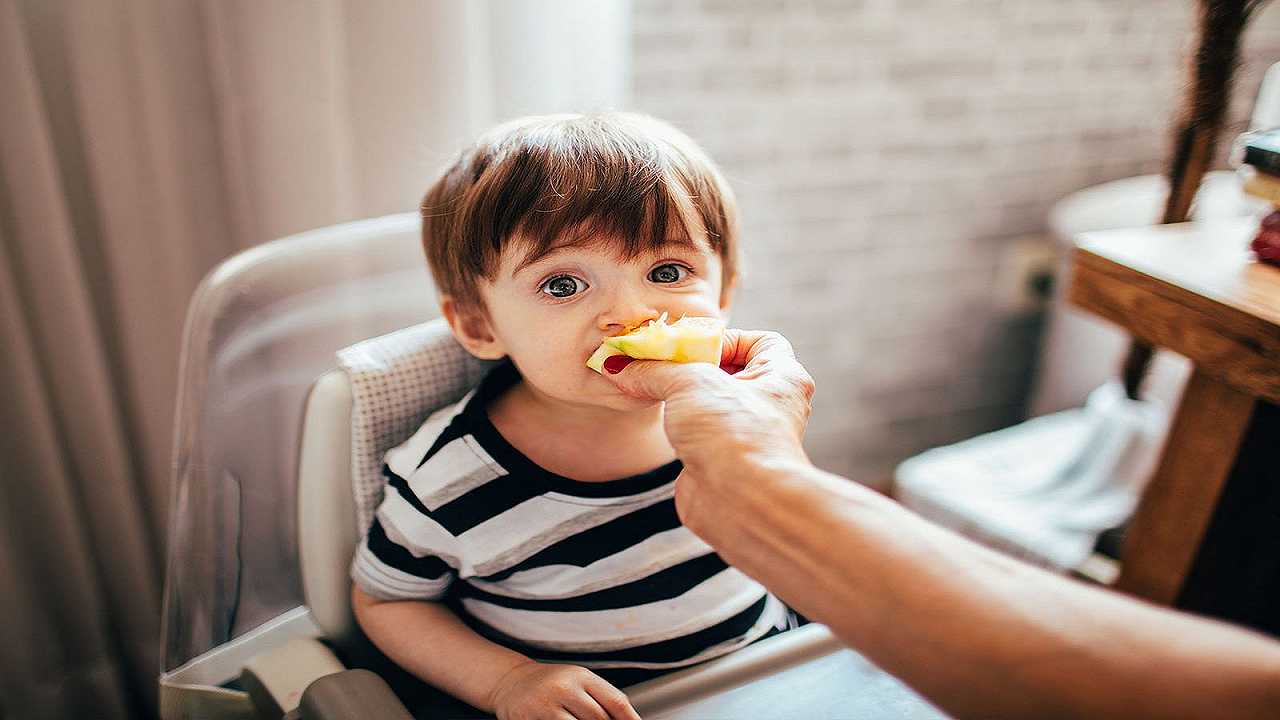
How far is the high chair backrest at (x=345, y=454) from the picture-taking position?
838 mm

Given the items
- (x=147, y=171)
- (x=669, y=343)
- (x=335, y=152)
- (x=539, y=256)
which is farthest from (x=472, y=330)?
(x=147, y=171)

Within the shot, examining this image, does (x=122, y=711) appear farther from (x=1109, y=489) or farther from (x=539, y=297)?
(x=1109, y=489)

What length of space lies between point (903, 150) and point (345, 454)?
138cm

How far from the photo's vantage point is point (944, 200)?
75.2 inches

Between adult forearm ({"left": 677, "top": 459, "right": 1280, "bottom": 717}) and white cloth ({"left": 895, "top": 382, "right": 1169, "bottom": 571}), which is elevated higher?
adult forearm ({"left": 677, "top": 459, "right": 1280, "bottom": 717})

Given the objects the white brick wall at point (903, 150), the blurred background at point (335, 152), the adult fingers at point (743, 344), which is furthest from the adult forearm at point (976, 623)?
the white brick wall at point (903, 150)

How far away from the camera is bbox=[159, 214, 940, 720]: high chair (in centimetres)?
75

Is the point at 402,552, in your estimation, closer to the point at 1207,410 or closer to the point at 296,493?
the point at 296,493

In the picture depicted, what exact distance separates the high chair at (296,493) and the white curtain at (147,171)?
13.6 inches

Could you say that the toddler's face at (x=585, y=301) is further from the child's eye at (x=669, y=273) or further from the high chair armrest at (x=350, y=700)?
the high chair armrest at (x=350, y=700)

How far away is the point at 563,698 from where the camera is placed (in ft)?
2.25

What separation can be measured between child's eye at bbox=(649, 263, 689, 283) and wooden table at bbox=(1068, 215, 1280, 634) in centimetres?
41

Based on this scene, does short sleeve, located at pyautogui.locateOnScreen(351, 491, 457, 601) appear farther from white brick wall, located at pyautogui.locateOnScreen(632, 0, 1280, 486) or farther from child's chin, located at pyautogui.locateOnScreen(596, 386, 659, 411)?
white brick wall, located at pyautogui.locateOnScreen(632, 0, 1280, 486)

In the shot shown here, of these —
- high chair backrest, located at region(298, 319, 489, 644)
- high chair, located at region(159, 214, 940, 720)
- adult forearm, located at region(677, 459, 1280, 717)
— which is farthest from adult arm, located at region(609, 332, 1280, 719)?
high chair backrest, located at region(298, 319, 489, 644)
